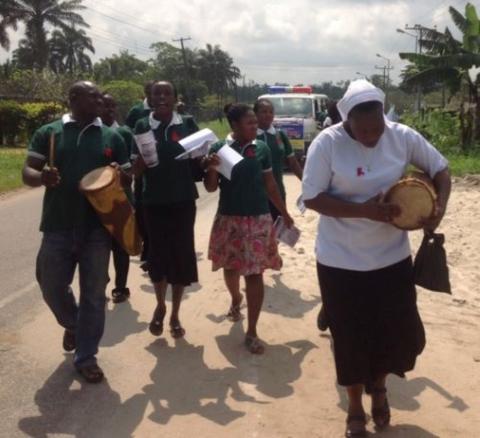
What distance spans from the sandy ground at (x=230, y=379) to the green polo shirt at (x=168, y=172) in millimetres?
1114

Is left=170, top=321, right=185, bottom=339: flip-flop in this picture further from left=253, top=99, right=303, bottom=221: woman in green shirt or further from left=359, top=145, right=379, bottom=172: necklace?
left=359, top=145, right=379, bottom=172: necklace

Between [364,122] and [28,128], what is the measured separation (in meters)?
24.3

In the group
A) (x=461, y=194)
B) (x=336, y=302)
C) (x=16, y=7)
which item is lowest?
(x=461, y=194)

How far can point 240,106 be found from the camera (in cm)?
478

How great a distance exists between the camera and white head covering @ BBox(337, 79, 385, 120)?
305cm

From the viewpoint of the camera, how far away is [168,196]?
4.68 m

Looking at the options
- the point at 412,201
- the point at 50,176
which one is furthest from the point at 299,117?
the point at 412,201

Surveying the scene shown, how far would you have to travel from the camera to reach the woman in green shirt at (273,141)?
6.12m

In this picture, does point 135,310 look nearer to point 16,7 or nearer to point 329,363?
point 329,363

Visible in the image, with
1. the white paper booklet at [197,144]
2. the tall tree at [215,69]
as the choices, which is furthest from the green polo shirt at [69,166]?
the tall tree at [215,69]

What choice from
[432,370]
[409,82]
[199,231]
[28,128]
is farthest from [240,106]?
[28,128]

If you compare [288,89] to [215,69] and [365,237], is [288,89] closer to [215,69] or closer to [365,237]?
[365,237]

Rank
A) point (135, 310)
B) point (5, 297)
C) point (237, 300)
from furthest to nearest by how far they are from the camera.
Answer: point (5, 297)
point (135, 310)
point (237, 300)

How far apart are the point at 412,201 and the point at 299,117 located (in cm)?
1638
